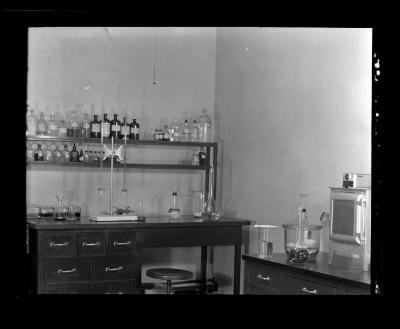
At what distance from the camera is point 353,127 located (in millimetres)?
4734

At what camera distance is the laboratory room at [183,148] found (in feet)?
16.1

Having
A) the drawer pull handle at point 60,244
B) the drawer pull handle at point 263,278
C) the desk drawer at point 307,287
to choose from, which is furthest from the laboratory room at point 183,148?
the desk drawer at point 307,287

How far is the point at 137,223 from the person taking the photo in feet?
17.3

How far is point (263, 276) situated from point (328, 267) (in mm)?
388

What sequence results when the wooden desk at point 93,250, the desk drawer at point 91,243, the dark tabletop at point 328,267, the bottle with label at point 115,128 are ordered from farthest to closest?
the bottle with label at point 115,128
the desk drawer at point 91,243
the wooden desk at point 93,250
the dark tabletop at point 328,267

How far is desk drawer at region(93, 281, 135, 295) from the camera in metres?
5.03

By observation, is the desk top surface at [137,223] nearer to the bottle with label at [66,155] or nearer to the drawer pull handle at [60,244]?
the drawer pull handle at [60,244]

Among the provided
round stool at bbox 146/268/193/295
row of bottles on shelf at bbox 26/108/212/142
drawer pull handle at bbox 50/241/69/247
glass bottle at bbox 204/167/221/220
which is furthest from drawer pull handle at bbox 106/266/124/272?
row of bottles on shelf at bbox 26/108/212/142

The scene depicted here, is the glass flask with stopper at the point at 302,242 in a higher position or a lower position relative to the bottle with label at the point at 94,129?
lower

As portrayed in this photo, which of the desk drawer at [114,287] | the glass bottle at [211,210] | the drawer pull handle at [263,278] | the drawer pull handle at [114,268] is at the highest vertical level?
the glass bottle at [211,210]

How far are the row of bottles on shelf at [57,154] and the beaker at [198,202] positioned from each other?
0.88 m
